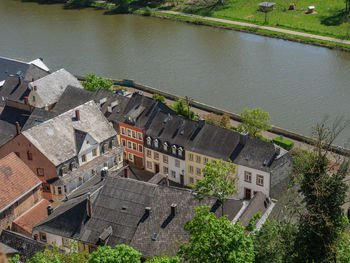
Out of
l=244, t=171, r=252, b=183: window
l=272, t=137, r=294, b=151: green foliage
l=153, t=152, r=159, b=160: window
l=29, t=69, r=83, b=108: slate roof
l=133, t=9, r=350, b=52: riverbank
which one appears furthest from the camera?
l=133, t=9, r=350, b=52: riverbank

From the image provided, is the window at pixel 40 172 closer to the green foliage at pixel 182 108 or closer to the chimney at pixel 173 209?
the chimney at pixel 173 209

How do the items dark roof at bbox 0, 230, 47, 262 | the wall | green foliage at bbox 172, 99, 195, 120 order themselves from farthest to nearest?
1. green foliage at bbox 172, 99, 195, 120
2. the wall
3. dark roof at bbox 0, 230, 47, 262

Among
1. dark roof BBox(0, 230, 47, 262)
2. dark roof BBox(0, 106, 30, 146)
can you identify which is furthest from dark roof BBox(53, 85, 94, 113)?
dark roof BBox(0, 230, 47, 262)

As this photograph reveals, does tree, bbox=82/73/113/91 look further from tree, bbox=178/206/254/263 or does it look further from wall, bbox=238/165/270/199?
tree, bbox=178/206/254/263

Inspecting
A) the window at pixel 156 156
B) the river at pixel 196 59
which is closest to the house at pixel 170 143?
the window at pixel 156 156

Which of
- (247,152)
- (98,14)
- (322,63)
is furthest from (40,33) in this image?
(247,152)

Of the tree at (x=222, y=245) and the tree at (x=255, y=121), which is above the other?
Result: the tree at (x=222, y=245)
